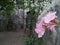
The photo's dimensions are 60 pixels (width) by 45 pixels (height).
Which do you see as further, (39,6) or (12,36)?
(12,36)

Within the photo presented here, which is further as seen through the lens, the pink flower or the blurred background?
the blurred background

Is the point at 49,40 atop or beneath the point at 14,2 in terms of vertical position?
beneath

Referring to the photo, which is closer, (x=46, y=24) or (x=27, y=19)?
(x=46, y=24)

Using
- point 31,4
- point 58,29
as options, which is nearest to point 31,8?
point 31,4

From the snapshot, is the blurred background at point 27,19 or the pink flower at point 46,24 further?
the blurred background at point 27,19

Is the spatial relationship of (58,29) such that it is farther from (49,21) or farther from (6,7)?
(6,7)

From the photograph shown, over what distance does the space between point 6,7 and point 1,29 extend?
7.80ft

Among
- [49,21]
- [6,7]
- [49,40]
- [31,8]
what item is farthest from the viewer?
[31,8]

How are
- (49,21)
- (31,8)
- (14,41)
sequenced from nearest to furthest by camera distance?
1. (49,21)
2. (31,8)
3. (14,41)

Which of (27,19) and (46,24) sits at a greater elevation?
(46,24)

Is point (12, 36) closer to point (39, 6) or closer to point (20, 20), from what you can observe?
point (20, 20)

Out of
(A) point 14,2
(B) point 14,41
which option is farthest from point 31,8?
(B) point 14,41

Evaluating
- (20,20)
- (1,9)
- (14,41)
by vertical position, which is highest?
(1,9)

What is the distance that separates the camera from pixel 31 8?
3330 millimetres
